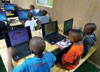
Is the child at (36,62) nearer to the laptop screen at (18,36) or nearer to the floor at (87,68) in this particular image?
the laptop screen at (18,36)

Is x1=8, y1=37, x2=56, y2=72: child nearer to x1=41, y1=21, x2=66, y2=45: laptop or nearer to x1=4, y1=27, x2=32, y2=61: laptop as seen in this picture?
x1=4, y1=27, x2=32, y2=61: laptop

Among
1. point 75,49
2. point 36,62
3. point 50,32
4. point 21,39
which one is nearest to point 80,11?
point 50,32

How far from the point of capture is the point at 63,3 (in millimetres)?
2578

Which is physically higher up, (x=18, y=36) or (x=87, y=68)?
(x=18, y=36)

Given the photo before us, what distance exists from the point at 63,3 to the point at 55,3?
40 centimetres

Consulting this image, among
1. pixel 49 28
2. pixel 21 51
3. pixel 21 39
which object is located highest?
pixel 49 28

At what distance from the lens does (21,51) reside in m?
1.20

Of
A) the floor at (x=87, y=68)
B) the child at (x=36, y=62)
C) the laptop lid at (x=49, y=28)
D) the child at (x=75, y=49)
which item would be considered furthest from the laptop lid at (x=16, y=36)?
the floor at (x=87, y=68)

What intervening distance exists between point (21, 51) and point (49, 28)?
0.70 m

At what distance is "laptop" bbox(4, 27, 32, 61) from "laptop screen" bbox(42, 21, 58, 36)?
1.08 feet

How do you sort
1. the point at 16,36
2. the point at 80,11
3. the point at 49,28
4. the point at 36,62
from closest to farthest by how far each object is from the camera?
the point at 36,62, the point at 16,36, the point at 49,28, the point at 80,11

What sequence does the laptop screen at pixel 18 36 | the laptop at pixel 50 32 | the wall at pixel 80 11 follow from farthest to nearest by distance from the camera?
the wall at pixel 80 11, the laptop at pixel 50 32, the laptop screen at pixel 18 36

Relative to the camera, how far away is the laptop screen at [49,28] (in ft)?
5.14

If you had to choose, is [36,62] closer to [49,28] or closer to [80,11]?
[49,28]
